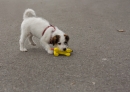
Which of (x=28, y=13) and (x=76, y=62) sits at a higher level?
(x=28, y=13)

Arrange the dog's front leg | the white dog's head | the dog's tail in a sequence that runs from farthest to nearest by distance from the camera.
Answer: the dog's tail
the dog's front leg
the white dog's head

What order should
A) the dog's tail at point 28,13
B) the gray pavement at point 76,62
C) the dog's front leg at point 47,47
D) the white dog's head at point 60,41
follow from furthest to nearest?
1. the dog's tail at point 28,13
2. the dog's front leg at point 47,47
3. the white dog's head at point 60,41
4. the gray pavement at point 76,62

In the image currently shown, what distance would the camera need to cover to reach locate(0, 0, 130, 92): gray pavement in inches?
164

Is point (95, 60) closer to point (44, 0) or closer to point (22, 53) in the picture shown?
point (22, 53)

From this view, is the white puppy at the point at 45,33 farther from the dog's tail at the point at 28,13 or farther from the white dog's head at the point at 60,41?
the dog's tail at the point at 28,13

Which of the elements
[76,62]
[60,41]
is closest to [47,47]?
[60,41]

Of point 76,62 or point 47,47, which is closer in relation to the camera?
point 76,62

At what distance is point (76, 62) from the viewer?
5.11 metres

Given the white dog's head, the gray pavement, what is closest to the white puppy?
the white dog's head

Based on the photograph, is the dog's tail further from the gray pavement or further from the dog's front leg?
the dog's front leg

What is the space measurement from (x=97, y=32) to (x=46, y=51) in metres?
2.13

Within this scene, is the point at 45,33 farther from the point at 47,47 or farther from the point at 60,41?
the point at 60,41

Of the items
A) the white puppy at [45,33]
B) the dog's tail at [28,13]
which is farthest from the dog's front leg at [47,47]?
the dog's tail at [28,13]

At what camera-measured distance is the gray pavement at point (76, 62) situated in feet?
13.7
